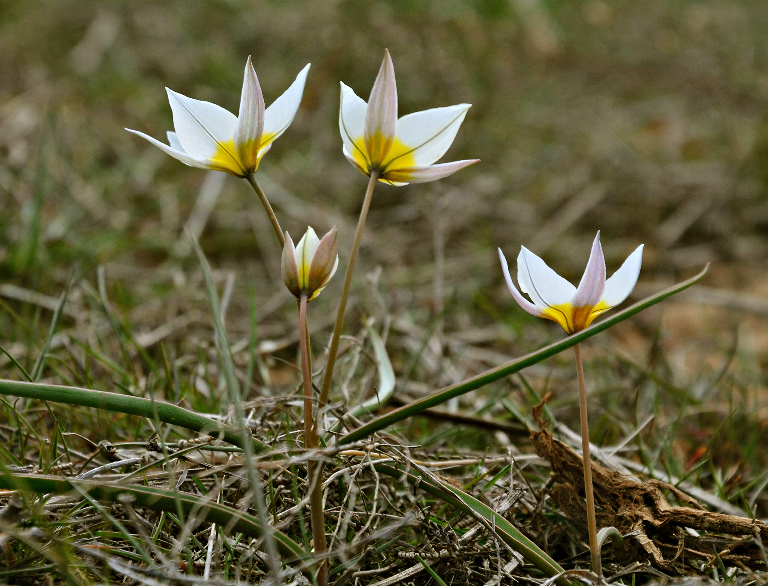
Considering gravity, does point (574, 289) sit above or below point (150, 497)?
above

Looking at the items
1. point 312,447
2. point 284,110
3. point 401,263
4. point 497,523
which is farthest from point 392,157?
point 401,263

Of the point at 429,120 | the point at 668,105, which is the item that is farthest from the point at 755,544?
the point at 668,105

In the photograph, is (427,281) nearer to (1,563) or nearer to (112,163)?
(112,163)

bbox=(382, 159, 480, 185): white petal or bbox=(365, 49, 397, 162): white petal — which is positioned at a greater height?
bbox=(365, 49, 397, 162): white petal

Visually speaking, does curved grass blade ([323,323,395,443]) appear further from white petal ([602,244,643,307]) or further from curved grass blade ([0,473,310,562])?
white petal ([602,244,643,307])

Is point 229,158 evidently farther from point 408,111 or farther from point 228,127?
point 408,111

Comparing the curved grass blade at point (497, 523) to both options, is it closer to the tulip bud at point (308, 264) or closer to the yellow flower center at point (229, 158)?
the tulip bud at point (308, 264)

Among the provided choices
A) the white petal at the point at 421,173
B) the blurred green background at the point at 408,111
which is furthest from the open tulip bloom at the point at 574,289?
the blurred green background at the point at 408,111

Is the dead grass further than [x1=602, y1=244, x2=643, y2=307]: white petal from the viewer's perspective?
Yes

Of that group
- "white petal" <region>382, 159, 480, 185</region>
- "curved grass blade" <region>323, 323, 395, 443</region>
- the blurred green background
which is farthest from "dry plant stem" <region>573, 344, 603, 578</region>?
the blurred green background
